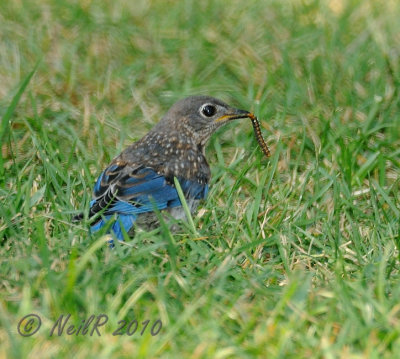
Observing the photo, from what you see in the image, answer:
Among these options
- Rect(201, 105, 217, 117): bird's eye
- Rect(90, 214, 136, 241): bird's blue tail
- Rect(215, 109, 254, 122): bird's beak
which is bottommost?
Rect(90, 214, 136, 241): bird's blue tail

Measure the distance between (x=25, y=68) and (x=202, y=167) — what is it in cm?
208

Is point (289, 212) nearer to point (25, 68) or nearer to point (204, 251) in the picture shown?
point (204, 251)

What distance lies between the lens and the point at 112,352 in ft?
12.5

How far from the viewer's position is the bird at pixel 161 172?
5242mm

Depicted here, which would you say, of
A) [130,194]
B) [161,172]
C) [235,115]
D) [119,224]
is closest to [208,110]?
[235,115]

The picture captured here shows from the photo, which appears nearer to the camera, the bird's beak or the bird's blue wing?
the bird's blue wing

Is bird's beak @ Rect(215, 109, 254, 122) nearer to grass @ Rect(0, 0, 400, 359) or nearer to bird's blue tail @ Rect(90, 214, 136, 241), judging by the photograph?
grass @ Rect(0, 0, 400, 359)

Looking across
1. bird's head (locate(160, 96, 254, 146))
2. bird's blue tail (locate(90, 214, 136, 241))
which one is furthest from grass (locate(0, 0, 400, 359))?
bird's head (locate(160, 96, 254, 146))

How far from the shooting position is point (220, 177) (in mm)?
6289

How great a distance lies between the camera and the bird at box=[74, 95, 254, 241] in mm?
5242

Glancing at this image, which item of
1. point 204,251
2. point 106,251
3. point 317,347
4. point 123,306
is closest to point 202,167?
point 204,251

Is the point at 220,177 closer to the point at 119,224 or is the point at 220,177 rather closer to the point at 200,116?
the point at 200,116

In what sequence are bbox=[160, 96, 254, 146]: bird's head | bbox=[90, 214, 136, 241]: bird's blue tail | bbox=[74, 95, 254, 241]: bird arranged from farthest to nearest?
bbox=[160, 96, 254, 146]: bird's head, bbox=[74, 95, 254, 241]: bird, bbox=[90, 214, 136, 241]: bird's blue tail

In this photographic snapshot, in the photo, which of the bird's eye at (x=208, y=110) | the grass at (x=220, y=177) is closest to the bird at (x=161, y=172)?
the bird's eye at (x=208, y=110)
